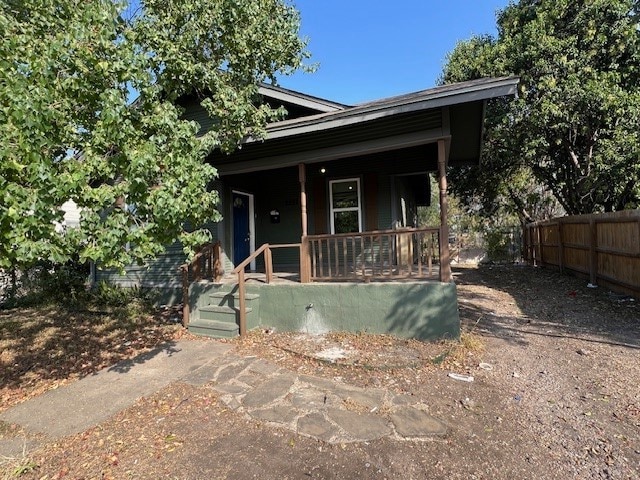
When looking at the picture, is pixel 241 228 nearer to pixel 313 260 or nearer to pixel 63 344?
pixel 313 260

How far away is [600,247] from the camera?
326 inches

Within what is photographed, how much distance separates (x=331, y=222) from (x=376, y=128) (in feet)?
10.1

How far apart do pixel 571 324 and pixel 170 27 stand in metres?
8.42

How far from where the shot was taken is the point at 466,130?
22.6 ft

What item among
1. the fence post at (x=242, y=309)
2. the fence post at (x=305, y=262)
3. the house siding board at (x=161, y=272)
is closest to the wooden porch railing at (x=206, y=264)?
the fence post at (x=242, y=309)

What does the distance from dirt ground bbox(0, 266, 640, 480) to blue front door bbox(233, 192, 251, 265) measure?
348 centimetres

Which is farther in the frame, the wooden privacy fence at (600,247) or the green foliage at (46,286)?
the green foliage at (46,286)

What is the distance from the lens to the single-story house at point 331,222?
5.46 meters

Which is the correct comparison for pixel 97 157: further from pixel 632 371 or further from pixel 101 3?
pixel 632 371

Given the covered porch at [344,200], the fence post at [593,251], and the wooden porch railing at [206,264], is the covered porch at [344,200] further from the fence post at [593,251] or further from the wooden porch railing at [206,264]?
the fence post at [593,251]

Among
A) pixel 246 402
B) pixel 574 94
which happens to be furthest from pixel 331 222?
pixel 574 94

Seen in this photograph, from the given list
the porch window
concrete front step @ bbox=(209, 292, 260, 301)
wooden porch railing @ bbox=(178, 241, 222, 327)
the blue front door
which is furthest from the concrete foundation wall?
the porch window

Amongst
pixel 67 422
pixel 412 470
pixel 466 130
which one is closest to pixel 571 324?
pixel 466 130

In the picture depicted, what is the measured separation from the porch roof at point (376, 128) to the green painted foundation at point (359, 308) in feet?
7.83
